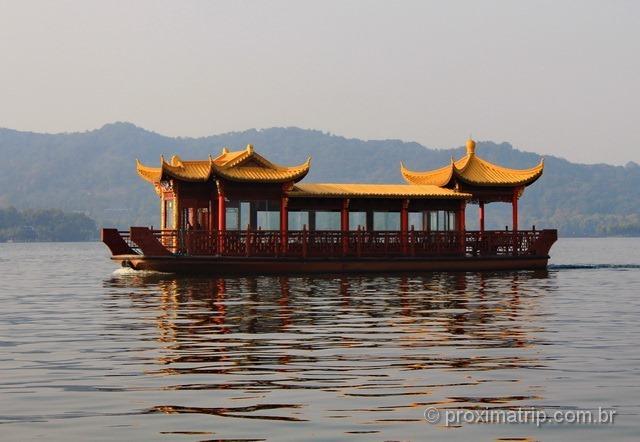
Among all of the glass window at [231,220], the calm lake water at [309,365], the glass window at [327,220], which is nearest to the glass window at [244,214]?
the glass window at [231,220]

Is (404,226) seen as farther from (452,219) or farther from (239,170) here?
(239,170)

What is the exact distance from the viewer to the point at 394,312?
22.4 meters

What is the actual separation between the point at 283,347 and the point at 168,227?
26.5 metres

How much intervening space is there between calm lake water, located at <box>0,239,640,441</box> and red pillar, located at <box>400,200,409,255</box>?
40.7 ft

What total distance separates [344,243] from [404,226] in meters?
2.37

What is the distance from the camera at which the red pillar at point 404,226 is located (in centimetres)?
3953

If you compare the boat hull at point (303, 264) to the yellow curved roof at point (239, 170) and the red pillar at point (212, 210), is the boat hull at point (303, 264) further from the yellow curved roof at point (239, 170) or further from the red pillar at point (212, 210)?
the red pillar at point (212, 210)

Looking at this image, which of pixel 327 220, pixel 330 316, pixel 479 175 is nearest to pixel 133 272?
pixel 327 220

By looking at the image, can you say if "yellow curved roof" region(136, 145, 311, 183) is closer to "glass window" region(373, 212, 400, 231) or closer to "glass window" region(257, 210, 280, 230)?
"glass window" region(257, 210, 280, 230)

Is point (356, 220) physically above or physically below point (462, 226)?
above

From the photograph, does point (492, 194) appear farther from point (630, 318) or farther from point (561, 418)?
point (561, 418)

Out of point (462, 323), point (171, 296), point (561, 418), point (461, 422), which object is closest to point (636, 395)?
point (561, 418)

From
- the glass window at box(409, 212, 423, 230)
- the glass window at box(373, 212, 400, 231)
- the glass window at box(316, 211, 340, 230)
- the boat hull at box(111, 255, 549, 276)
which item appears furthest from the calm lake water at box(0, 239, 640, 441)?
the glass window at box(409, 212, 423, 230)

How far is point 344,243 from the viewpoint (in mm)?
38969
